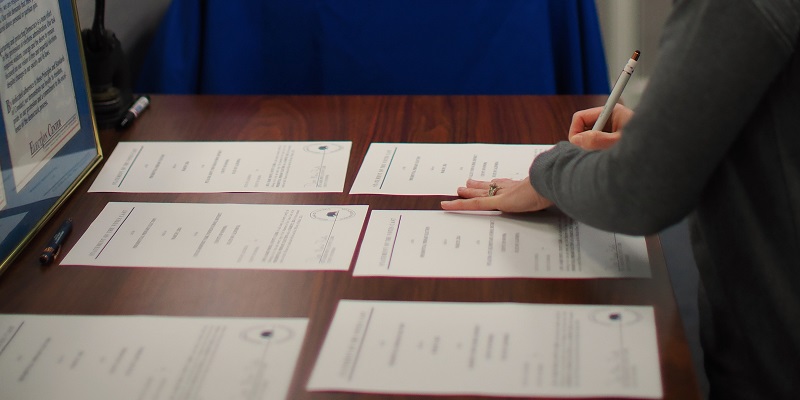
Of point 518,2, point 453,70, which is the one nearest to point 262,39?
point 453,70

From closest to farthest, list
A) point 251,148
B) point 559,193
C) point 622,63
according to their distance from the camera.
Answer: point 559,193 → point 251,148 → point 622,63

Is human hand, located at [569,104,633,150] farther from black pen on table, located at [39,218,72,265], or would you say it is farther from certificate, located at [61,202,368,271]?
black pen on table, located at [39,218,72,265]

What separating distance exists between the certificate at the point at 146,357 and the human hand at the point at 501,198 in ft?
1.00

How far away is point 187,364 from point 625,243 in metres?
0.50

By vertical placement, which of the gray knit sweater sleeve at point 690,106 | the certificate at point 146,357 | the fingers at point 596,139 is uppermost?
the gray knit sweater sleeve at point 690,106

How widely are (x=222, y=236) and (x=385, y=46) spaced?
0.93m

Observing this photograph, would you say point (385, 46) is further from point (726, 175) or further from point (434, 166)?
point (726, 175)

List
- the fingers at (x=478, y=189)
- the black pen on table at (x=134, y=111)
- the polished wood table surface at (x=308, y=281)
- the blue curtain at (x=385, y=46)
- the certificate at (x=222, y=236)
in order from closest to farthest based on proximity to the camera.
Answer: the polished wood table surface at (x=308, y=281) → the certificate at (x=222, y=236) → the fingers at (x=478, y=189) → the black pen on table at (x=134, y=111) → the blue curtain at (x=385, y=46)

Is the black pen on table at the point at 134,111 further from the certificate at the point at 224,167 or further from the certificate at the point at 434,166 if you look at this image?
the certificate at the point at 434,166

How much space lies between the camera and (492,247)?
0.98m

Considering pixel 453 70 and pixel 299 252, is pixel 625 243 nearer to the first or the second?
pixel 299 252

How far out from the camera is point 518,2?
1814 mm

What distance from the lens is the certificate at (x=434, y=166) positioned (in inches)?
45.6
